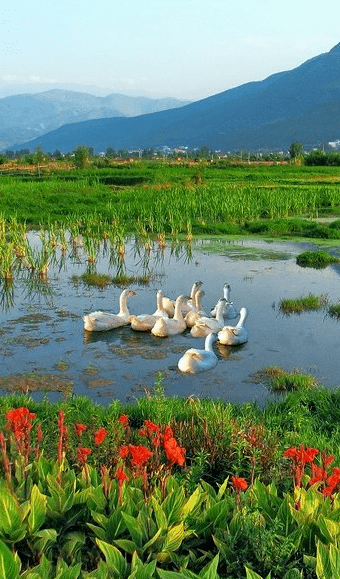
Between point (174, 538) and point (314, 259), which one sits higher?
point (174, 538)

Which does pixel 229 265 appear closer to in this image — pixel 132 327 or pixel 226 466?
pixel 132 327

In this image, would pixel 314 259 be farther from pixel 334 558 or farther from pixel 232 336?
pixel 334 558

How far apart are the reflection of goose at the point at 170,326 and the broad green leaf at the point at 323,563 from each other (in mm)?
6760

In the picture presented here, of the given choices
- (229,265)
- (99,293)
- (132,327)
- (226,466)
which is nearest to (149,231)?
(229,265)

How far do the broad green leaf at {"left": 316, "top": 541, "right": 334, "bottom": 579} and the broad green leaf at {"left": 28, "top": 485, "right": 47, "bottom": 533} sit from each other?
1487 millimetres

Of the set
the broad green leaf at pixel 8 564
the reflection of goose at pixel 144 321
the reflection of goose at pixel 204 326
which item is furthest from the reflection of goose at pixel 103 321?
the broad green leaf at pixel 8 564

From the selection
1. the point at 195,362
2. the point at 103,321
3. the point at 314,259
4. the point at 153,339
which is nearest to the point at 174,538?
the point at 195,362

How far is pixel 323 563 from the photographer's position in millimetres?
3168

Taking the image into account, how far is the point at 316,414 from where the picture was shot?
6793 millimetres

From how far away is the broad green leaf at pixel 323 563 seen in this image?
3.11 metres

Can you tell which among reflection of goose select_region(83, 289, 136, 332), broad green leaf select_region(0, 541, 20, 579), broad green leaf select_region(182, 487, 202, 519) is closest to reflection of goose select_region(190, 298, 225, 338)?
reflection of goose select_region(83, 289, 136, 332)

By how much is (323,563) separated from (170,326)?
274 inches

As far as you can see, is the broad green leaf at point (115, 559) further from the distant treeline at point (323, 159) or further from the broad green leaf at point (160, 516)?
the distant treeline at point (323, 159)

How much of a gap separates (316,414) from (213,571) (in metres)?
3.97
